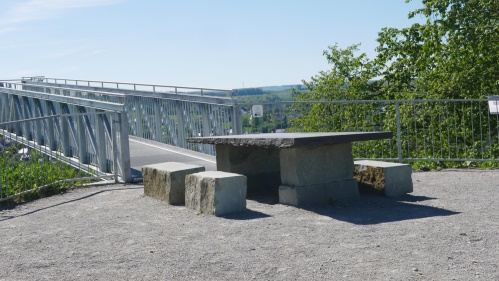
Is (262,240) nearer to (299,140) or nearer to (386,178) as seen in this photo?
(299,140)

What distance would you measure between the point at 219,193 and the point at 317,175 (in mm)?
1356

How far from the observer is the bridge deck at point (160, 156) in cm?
1374

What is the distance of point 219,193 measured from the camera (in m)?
8.70

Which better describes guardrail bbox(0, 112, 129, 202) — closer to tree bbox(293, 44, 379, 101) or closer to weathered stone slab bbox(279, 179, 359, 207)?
weathered stone slab bbox(279, 179, 359, 207)

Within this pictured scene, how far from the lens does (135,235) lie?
7.77 meters

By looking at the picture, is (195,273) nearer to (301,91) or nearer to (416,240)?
(416,240)

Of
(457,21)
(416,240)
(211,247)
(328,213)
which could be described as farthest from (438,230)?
(457,21)

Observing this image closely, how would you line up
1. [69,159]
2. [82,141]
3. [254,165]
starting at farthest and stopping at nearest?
1. [69,159]
2. [82,141]
3. [254,165]

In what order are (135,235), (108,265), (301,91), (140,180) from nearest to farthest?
(108,265)
(135,235)
(140,180)
(301,91)

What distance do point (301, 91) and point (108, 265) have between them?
39094 millimetres

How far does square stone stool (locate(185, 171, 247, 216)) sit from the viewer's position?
8680mm

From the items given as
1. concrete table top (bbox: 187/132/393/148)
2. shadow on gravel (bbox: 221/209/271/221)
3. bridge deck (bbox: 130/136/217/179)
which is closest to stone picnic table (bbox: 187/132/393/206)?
concrete table top (bbox: 187/132/393/148)

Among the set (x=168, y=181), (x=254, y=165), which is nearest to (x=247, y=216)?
(x=168, y=181)

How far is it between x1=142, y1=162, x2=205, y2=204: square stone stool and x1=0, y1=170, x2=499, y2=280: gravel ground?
0.76ft
